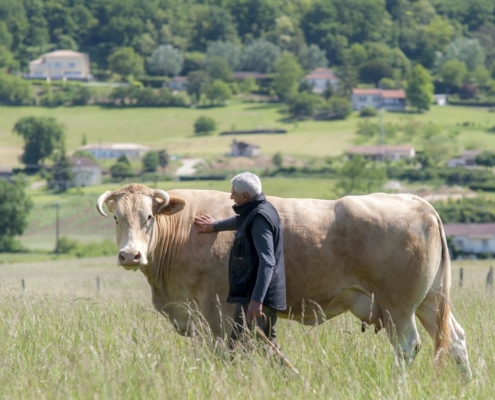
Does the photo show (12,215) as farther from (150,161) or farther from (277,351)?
(277,351)

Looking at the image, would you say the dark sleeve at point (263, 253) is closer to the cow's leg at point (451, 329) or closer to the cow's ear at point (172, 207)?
the cow's ear at point (172, 207)

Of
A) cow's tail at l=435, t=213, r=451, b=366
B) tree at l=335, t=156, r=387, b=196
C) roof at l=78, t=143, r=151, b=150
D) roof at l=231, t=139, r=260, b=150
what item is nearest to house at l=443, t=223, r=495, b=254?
tree at l=335, t=156, r=387, b=196

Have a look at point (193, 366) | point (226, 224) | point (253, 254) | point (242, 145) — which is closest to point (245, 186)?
point (253, 254)

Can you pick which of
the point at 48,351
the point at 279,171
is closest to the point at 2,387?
the point at 48,351

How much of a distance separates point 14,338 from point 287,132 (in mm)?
179682

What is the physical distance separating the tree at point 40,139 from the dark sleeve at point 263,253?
6734 inches

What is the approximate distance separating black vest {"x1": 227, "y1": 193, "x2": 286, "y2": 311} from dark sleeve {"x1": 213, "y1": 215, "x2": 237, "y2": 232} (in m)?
0.45

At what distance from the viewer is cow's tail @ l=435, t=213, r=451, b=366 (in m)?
9.55

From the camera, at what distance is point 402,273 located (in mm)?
9664

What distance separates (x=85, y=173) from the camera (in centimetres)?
15500

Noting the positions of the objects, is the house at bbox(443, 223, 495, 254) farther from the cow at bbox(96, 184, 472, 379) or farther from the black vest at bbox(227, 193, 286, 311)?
the black vest at bbox(227, 193, 286, 311)

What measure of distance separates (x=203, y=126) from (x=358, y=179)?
57.2 meters

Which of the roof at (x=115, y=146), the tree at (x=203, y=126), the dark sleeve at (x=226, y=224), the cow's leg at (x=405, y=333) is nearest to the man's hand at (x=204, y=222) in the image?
the dark sleeve at (x=226, y=224)

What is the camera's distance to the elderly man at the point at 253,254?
350 inches
